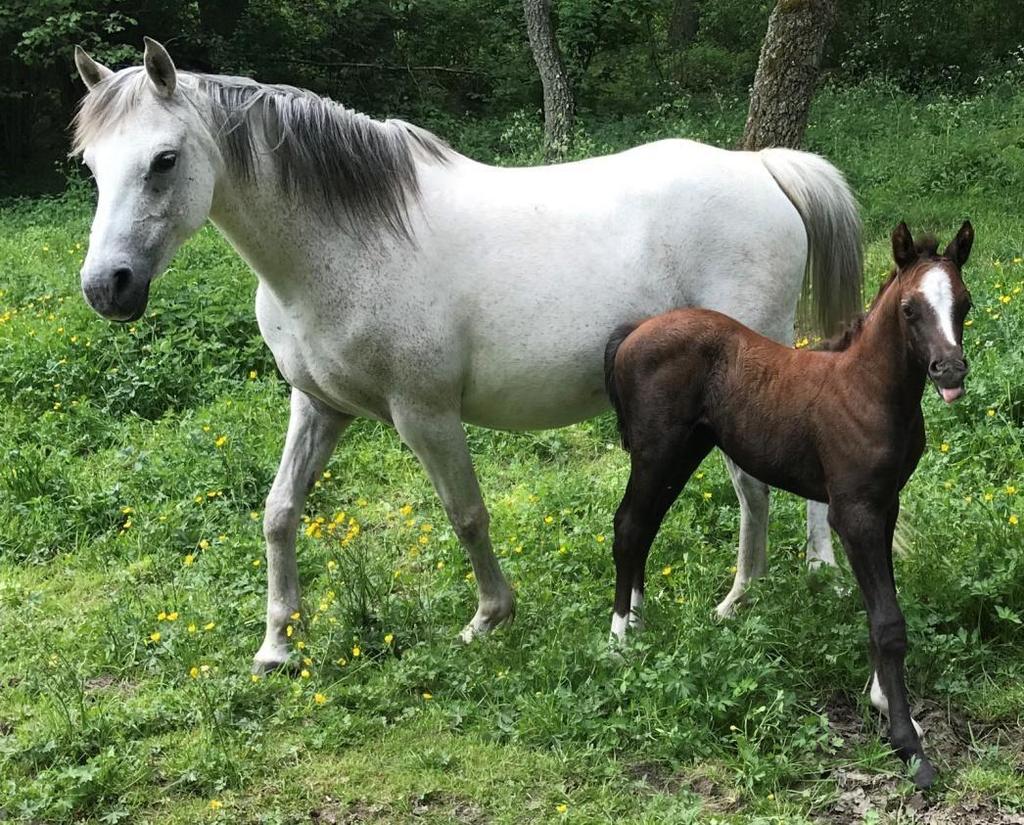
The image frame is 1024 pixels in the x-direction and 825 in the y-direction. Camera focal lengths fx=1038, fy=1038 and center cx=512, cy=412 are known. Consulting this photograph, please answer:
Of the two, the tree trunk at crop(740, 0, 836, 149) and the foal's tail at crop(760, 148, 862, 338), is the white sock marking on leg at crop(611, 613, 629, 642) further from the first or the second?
the tree trunk at crop(740, 0, 836, 149)

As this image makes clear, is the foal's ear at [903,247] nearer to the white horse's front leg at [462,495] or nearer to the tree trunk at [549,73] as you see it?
the white horse's front leg at [462,495]

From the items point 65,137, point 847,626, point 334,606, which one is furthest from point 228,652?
point 65,137

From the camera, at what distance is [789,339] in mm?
3928

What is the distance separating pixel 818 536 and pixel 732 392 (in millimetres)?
1174

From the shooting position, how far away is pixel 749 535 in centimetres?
407

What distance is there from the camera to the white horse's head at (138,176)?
308 centimetres

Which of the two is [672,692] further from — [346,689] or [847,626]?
[346,689]

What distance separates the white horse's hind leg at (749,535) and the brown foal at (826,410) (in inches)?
23.2

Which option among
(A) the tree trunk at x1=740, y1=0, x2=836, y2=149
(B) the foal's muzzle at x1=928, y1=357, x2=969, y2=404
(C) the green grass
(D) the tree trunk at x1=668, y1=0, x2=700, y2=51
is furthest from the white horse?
(D) the tree trunk at x1=668, y1=0, x2=700, y2=51

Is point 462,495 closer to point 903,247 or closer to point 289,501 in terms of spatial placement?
point 289,501

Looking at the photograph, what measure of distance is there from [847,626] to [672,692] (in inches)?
26.9

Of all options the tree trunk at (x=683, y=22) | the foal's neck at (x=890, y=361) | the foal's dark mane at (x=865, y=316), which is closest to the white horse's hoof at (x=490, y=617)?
the foal's dark mane at (x=865, y=316)

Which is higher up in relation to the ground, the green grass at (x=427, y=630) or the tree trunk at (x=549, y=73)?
the tree trunk at (x=549, y=73)

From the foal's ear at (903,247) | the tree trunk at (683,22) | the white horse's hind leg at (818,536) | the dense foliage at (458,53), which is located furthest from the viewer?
the tree trunk at (683,22)
